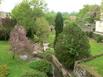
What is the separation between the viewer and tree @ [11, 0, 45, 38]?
133 ft

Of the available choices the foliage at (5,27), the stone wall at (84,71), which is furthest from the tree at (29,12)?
the stone wall at (84,71)

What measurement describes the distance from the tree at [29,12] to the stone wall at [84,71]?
1878cm

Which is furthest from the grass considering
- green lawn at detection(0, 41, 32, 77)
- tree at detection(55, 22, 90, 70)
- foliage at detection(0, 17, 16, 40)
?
foliage at detection(0, 17, 16, 40)

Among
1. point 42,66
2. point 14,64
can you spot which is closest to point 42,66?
point 42,66

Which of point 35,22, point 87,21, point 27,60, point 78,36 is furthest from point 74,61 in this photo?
point 87,21

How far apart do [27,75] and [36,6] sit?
23438 millimetres

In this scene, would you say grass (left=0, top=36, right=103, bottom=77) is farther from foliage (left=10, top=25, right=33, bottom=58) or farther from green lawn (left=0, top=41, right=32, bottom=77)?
foliage (left=10, top=25, right=33, bottom=58)

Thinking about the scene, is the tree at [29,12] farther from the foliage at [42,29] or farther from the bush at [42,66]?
the bush at [42,66]

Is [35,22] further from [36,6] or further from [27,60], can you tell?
[27,60]

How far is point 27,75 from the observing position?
20.1 meters

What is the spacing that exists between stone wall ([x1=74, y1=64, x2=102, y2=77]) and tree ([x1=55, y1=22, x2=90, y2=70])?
2234 millimetres

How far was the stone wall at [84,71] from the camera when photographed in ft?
62.7

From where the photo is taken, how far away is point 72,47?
82.9 ft

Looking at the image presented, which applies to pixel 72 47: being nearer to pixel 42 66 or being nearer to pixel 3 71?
pixel 42 66
